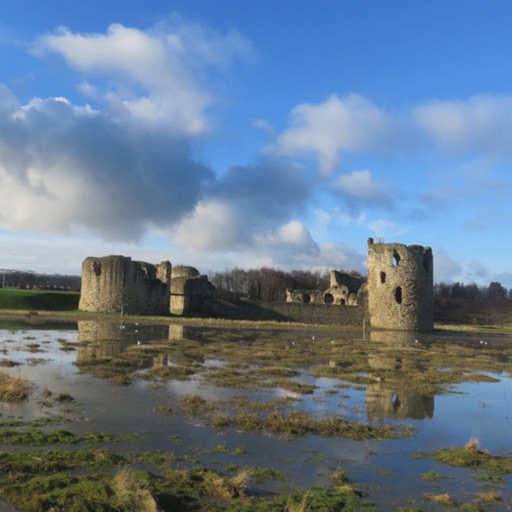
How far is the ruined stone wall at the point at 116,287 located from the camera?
1718 inches

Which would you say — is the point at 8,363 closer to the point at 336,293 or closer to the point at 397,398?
the point at 397,398

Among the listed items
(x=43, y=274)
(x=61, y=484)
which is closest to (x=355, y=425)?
(x=61, y=484)

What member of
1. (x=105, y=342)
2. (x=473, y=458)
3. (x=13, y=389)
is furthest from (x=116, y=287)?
(x=473, y=458)

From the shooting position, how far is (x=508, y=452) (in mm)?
8695

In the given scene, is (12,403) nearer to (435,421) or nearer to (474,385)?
(435,421)

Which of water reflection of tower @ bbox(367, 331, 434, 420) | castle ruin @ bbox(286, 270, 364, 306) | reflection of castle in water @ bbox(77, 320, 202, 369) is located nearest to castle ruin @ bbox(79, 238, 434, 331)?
castle ruin @ bbox(286, 270, 364, 306)

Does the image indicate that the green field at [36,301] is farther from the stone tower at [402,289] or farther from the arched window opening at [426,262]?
the arched window opening at [426,262]

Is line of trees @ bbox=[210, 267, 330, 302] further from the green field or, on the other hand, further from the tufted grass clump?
the tufted grass clump

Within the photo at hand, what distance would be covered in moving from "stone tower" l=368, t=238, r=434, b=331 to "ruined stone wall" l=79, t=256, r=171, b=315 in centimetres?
2042

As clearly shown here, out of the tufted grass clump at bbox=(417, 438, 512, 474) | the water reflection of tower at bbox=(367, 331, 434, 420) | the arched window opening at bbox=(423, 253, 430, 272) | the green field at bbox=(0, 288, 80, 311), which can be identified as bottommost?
the water reflection of tower at bbox=(367, 331, 434, 420)

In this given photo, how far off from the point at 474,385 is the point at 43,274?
132767 millimetres

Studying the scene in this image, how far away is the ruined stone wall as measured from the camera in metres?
43.6

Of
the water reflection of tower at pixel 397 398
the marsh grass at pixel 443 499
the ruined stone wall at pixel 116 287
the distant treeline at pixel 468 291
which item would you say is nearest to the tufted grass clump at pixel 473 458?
the marsh grass at pixel 443 499

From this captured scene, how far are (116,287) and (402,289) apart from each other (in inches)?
983
